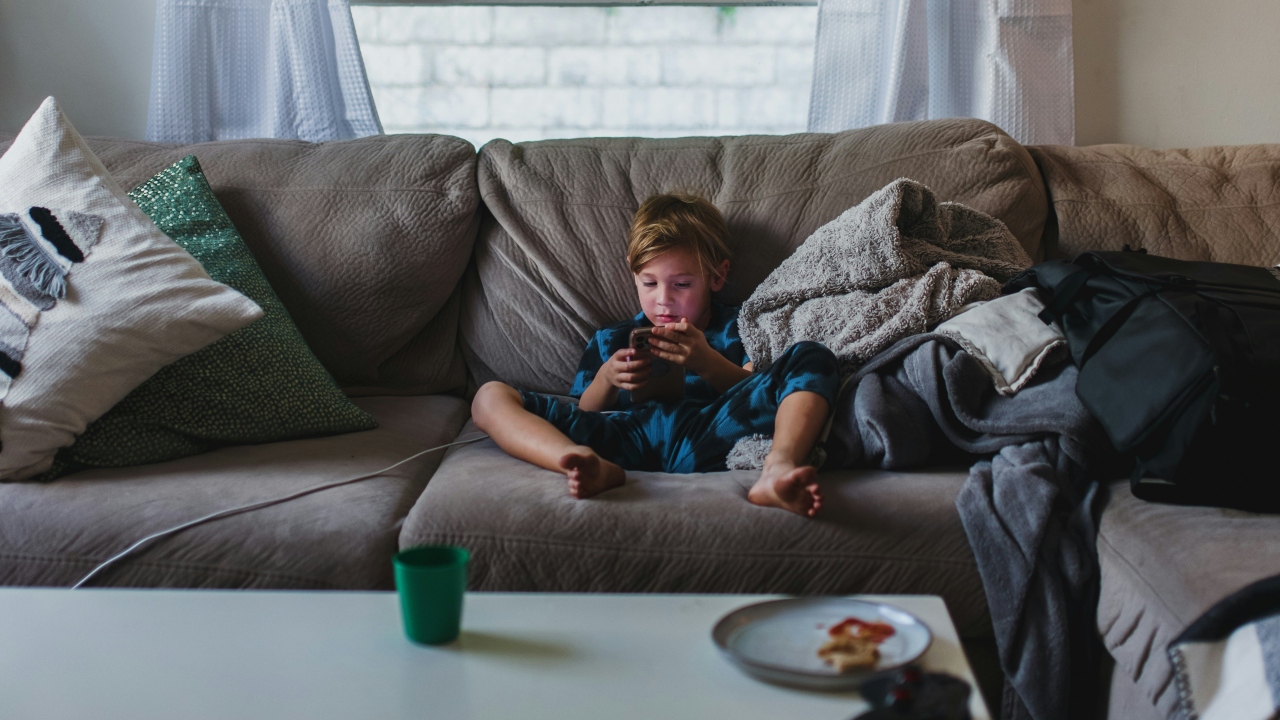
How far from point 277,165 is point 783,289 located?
3.30 feet

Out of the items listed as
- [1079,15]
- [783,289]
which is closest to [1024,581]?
[783,289]

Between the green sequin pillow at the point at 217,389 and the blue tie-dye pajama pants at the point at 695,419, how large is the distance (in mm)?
350

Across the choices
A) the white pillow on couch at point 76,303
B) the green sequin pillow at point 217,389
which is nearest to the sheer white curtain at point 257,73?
the green sequin pillow at point 217,389

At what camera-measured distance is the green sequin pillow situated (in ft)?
4.17

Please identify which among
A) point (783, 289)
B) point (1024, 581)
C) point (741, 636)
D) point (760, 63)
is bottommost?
point (1024, 581)

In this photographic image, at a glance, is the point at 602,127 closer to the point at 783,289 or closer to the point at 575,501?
the point at 783,289

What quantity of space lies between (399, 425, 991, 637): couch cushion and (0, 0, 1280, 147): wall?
4.83ft

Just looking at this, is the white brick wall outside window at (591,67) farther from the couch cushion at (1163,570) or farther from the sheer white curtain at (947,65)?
the couch cushion at (1163,570)

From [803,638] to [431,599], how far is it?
11.9 inches

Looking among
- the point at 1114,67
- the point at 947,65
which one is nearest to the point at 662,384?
the point at 947,65

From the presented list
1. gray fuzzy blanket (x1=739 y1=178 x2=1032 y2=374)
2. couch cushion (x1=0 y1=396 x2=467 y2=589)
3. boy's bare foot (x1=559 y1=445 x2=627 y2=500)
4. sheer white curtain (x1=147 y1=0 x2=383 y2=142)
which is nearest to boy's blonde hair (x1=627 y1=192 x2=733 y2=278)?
gray fuzzy blanket (x1=739 y1=178 x2=1032 y2=374)

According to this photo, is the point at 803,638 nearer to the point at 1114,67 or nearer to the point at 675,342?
the point at 675,342

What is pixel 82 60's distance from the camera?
217 centimetres

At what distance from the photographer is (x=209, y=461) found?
4.25 ft
